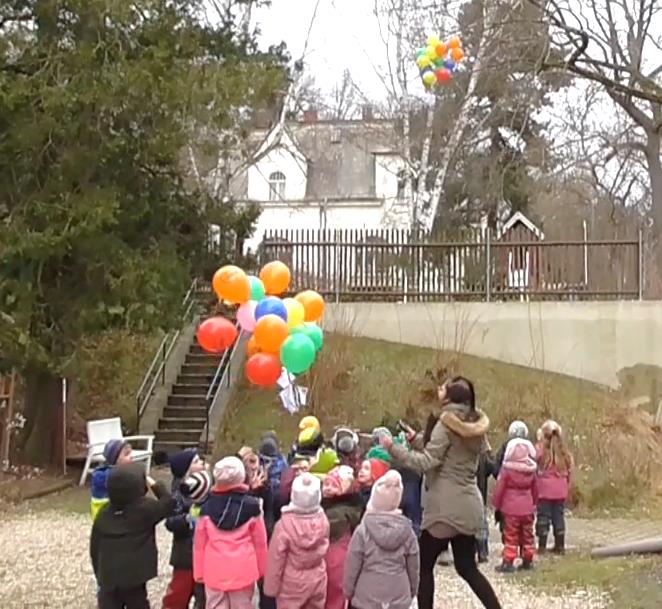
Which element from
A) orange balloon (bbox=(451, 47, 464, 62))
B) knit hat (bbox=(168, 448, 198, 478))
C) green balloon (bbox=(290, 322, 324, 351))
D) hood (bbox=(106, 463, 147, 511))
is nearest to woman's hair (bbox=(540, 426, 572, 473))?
green balloon (bbox=(290, 322, 324, 351))

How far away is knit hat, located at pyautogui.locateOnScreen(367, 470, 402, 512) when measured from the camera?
6.73 metres

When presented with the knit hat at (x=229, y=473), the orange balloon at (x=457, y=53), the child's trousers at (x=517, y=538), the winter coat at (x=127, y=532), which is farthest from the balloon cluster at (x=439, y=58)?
the winter coat at (x=127, y=532)

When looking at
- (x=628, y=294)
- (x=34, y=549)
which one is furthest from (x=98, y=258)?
(x=628, y=294)

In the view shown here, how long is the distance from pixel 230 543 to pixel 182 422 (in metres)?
12.3

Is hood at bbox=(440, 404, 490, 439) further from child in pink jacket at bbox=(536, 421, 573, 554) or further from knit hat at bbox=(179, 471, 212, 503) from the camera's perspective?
child in pink jacket at bbox=(536, 421, 573, 554)

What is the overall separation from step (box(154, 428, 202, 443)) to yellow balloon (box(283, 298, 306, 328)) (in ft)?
26.1

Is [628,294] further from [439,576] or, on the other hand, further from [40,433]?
[439,576]

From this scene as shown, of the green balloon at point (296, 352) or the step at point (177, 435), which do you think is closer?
the green balloon at point (296, 352)

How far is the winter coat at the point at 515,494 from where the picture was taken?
9922mm

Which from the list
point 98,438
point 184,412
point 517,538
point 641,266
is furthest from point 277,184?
point 517,538

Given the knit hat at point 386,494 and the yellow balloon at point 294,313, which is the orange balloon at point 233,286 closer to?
the yellow balloon at point 294,313

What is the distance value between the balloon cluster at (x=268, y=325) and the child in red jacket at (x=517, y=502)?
6.97 ft

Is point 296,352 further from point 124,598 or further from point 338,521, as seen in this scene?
point 124,598

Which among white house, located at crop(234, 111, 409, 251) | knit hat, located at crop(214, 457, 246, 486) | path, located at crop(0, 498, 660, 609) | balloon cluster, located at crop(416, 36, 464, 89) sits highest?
white house, located at crop(234, 111, 409, 251)
